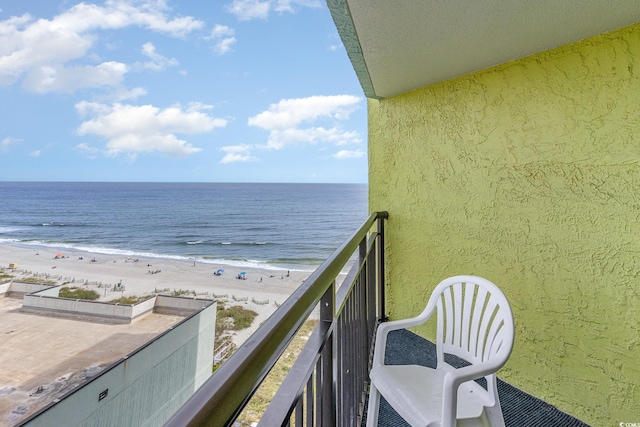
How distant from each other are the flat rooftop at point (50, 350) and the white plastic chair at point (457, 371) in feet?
23.1

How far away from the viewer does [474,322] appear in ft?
4.41

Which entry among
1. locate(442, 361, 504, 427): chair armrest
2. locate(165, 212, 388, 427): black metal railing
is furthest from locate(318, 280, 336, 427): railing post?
locate(442, 361, 504, 427): chair armrest

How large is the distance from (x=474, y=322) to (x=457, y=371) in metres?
0.44

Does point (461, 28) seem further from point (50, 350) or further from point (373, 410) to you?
point (50, 350)

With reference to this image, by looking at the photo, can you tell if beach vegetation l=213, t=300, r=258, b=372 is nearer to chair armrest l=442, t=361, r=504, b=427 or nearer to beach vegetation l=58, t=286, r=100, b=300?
beach vegetation l=58, t=286, r=100, b=300

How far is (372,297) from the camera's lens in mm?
2186

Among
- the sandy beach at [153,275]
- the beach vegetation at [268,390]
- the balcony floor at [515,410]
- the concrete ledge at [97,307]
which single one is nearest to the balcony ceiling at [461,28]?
the beach vegetation at [268,390]

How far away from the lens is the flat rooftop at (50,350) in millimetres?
6500

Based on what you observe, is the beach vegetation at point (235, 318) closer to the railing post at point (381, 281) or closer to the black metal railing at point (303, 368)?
the railing post at point (381, 281)

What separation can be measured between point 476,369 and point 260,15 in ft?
140

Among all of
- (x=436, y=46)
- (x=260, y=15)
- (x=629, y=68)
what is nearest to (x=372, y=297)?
(x=436, y=46)

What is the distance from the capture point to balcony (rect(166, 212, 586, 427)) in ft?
1.06

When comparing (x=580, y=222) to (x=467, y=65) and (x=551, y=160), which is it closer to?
(x=551, y=160)

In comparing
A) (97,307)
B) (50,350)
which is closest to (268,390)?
(50,350)
